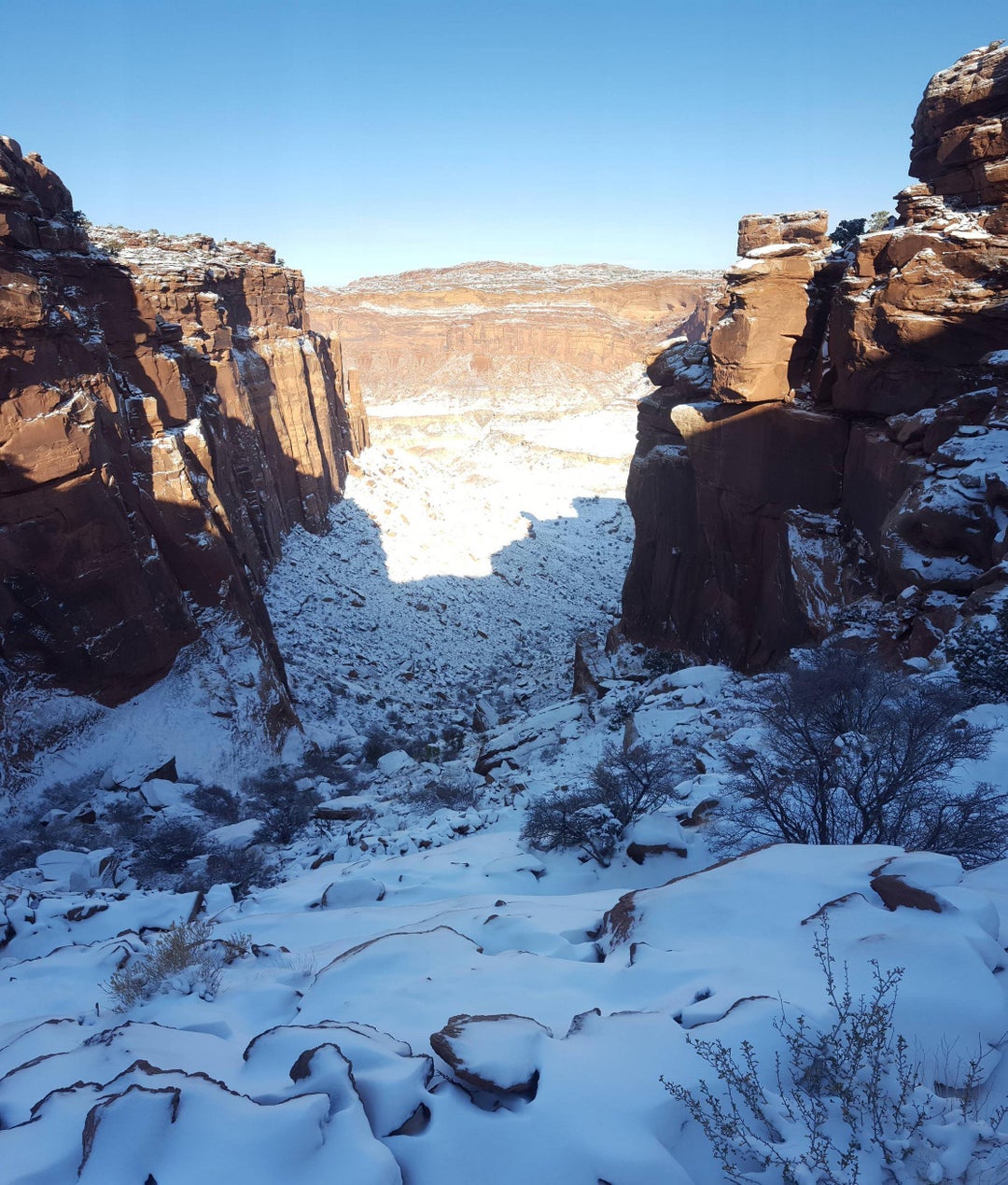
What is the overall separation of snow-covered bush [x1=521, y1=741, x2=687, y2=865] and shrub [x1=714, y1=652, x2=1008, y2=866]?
4.38 ft

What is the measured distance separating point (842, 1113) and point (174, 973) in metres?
4.75

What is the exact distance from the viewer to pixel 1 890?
855 cm

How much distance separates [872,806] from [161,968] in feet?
21.4

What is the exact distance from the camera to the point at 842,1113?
2.86 metres

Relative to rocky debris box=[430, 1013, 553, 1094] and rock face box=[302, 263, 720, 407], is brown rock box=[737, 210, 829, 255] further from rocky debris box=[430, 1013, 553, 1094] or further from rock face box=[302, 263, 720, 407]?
rock face box=[302, 263, 720, 407]

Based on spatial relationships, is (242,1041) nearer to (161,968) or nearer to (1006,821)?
(161,968)

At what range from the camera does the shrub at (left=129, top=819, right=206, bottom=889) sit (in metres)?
11.0

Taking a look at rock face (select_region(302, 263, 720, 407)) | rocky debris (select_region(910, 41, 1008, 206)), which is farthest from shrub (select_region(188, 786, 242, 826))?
rock face (select_region(302, 263, 720, 407))

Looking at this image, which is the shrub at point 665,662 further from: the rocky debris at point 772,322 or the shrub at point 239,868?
the shrub at point 239,868

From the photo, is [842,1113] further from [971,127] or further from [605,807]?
[971,127]

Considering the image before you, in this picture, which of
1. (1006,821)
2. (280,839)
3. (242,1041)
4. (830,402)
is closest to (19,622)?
(280,839)

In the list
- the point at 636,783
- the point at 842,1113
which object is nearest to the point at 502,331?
the point at 636,783

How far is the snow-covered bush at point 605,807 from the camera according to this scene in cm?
863

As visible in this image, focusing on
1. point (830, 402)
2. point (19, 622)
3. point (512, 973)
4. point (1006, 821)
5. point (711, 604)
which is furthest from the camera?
point (711, 604)
